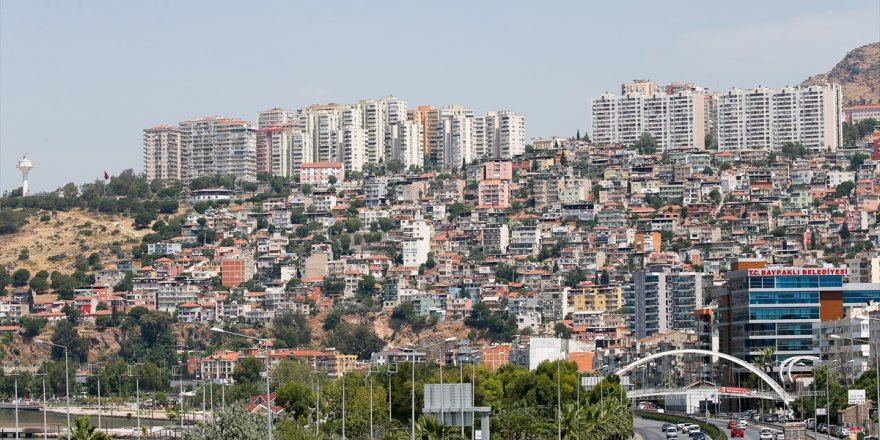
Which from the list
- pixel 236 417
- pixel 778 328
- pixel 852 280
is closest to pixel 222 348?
pixel 852 280

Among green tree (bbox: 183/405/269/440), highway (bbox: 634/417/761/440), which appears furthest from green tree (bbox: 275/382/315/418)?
green tree (bbox: 183/405/269/440)

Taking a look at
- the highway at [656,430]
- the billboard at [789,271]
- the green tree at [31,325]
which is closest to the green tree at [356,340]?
the green tree at [31,325]

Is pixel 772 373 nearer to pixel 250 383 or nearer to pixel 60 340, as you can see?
pixel 250 383

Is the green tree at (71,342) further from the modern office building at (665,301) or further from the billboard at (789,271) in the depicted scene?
the billboard at (789,271)

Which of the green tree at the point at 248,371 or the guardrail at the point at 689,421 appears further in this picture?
the green tree at the point at 248,371

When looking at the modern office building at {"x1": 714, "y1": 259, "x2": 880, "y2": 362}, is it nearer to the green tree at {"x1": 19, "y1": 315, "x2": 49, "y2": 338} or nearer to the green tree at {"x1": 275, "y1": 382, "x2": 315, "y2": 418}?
the green tree at {"x1": 275, "y1": 382, "x2": 315, "y2": 418}

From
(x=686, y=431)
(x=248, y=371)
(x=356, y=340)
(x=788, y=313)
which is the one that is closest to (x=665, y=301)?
(x=356, y=340)

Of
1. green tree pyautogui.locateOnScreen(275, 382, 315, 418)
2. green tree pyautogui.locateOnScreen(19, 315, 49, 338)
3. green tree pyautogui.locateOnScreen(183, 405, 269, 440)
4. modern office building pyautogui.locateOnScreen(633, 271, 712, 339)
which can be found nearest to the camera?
green tree pyautogui.locateOnScreen(183, 405, 269, 440)
